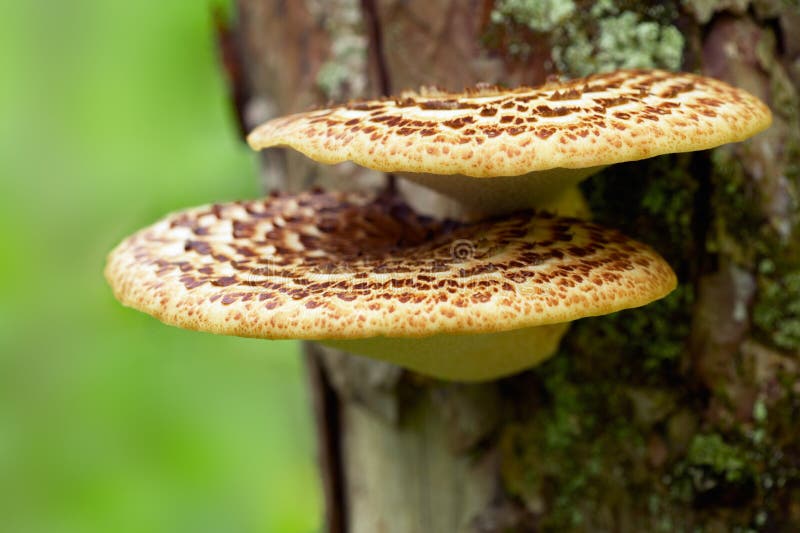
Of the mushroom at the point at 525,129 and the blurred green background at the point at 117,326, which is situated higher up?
the mushroom at the point at 525,129

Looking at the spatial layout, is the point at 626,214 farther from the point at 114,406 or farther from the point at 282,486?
the point at 114,406

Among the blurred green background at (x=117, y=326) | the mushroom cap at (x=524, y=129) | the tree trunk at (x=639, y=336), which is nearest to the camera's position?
the mushroom cap at (x=524, y=129)

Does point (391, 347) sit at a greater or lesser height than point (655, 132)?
lesser

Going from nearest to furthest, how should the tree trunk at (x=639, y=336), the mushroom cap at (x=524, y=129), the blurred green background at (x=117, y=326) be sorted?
1. the mushroom cap at (x=524, y=129)
2. the tree trunk at (x=639, y=336)
3. the blurred green background at (x=117, y=326)

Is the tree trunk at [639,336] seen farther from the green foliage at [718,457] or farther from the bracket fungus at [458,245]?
the bracket fungus at [458,245]

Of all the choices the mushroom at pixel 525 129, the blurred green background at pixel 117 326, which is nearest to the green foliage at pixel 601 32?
the mushroom at pixel 525 129

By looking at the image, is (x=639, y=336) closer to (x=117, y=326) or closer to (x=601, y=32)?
(x=601, y=32)

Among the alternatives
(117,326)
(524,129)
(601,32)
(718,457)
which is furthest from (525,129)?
(117,326)

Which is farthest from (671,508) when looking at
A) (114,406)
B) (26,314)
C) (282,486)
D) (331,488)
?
(26,314)
